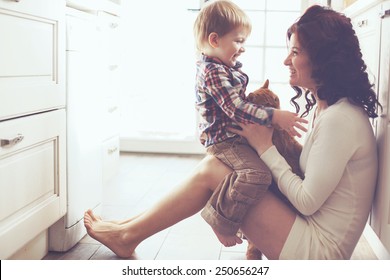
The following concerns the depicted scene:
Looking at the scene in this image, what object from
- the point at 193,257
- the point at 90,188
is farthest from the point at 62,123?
the point at 193,257

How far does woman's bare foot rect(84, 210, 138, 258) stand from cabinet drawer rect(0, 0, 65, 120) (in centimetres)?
43

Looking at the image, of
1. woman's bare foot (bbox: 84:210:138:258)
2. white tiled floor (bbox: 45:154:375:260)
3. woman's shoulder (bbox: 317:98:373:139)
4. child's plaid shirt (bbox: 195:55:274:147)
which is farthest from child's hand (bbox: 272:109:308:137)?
woman's bare foot (bbox: 84:210:138:258)

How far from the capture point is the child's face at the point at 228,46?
1.73 metres

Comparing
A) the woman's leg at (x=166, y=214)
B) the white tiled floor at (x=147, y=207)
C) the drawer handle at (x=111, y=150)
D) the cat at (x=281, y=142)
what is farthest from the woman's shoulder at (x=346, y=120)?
the drawer handle at (x=111, y=150)

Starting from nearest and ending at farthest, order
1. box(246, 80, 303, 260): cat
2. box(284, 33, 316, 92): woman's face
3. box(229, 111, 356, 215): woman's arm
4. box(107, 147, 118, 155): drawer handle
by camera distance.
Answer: box(229, 111, 356, 215): woman's arm, box(284, 33, 316, 92): woman's face, box(246, 80, 303, 260): cat, box(107, 147, 118, 155): drawer handle

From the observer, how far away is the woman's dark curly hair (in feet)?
4.41

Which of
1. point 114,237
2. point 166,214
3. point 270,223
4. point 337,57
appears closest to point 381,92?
point 337,57

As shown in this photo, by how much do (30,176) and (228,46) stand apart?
706mm

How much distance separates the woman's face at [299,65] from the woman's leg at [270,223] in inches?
11.9

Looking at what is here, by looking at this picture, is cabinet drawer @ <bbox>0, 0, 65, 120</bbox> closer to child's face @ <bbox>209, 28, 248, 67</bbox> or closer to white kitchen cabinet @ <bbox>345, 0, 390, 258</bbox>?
child's face @ <bbox>209, 28, 248, 67</bbox>

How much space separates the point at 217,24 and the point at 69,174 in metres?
0.70

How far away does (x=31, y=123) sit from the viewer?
5.20 feet

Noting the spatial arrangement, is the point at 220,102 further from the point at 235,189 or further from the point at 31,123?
the point at 31,123

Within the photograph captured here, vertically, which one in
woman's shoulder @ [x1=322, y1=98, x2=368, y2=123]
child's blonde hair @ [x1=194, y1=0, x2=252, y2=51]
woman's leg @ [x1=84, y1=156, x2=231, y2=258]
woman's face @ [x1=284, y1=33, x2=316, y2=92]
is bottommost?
woman's leg @ [x1=84, y1=156, x2=231, y2=258]
